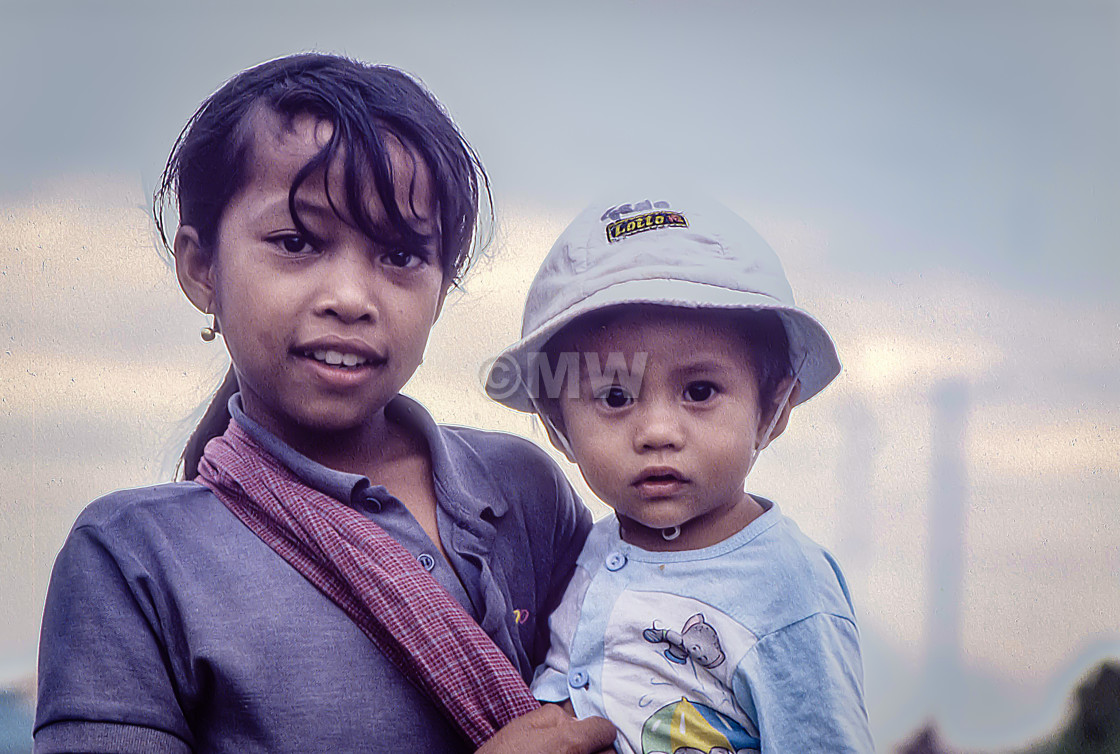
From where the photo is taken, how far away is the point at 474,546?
1013 mm

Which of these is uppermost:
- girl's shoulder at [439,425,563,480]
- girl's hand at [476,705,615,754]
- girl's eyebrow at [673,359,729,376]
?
girl's eyebrow at [673,359,729,376]

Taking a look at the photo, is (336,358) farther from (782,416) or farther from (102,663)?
(782,416)

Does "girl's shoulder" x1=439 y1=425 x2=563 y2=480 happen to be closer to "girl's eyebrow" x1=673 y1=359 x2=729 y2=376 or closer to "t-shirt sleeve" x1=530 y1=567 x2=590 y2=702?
"t-shirt sleeve" x1=530 y1=567 x2=590 y2=702

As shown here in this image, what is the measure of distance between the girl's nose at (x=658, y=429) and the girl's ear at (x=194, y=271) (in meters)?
0.49

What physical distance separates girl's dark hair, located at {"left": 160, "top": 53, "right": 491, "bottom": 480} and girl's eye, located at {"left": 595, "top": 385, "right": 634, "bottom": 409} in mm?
247

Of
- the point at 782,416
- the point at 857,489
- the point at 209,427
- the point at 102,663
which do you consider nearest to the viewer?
the point at 102,663

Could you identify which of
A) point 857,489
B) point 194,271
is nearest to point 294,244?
point 194,271

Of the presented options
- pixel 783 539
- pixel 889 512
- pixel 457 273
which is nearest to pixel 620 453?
pixel 783 539

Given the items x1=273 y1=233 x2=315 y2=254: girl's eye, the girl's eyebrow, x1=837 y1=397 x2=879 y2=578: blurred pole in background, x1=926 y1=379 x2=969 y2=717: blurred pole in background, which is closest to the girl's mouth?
x1=273 y1=233 x2=315 y2=254: girl's eye

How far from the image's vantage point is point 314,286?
94 centimetres

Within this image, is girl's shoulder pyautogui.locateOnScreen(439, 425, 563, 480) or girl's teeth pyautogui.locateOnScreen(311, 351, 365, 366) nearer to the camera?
girl's teeth pyautogui.locateOnScreen(311, 351, 365, 366)

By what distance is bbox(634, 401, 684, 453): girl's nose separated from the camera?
3.06ft

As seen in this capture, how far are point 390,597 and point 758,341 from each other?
47cm

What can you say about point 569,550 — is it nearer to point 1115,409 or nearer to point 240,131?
point 240,131
